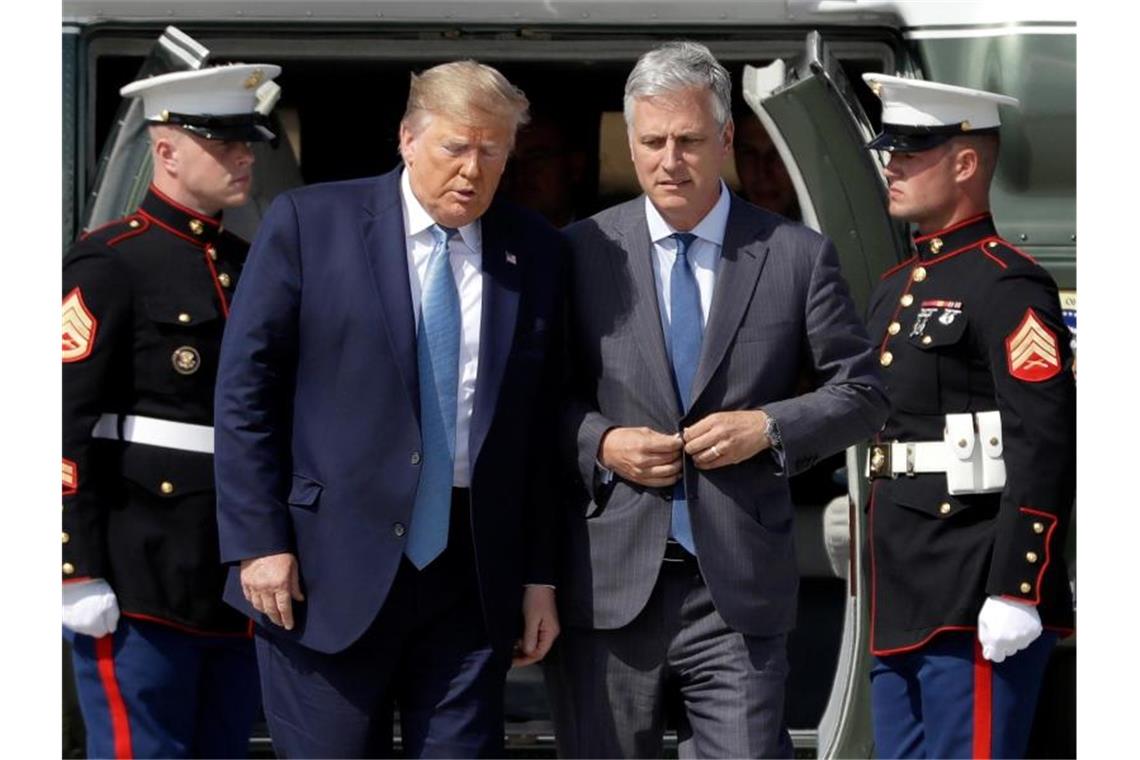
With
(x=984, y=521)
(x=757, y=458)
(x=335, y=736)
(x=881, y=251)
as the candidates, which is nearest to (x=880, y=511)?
(x=984, y=521)

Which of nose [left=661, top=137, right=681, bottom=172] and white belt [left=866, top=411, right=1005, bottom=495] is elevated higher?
nose [left=661, top=137, right=681, bottom=172]

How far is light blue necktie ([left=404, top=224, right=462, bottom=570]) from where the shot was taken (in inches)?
146

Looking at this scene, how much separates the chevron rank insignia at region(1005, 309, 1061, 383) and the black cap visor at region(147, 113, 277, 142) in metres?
1.64

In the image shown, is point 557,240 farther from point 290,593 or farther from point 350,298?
point 290,593

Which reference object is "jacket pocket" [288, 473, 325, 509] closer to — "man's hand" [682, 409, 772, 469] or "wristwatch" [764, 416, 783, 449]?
"man's hand" [682, 409, 772, 469]

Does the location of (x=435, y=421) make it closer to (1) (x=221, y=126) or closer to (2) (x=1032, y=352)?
(1) (x=221, y=126)

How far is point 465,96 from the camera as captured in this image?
363cm

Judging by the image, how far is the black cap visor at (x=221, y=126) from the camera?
15.0ft

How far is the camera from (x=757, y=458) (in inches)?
150

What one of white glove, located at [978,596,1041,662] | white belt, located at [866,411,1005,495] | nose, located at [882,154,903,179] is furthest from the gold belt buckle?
nose, located at [882,154,903,179]

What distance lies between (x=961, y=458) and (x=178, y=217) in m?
1.75

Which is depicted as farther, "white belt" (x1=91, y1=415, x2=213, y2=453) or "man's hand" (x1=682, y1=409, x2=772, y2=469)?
"white belt" (x1=91, y1=415, x2=213, y2=453)


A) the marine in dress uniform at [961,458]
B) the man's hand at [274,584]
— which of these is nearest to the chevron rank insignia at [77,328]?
the man's hand at [274,584]

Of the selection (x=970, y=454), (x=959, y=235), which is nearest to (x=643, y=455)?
(x=970, y=454)
